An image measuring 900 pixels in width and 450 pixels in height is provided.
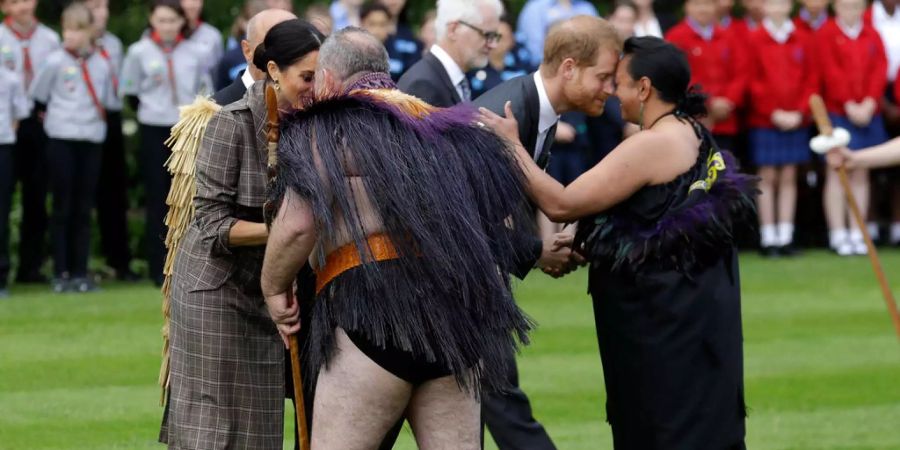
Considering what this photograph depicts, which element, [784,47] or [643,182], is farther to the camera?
[784,47]

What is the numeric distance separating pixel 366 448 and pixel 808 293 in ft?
29.2

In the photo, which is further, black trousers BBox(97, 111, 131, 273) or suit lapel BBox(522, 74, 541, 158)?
black trousers BBox(97, 111, 131, 273)

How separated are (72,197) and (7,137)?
0.80 metres

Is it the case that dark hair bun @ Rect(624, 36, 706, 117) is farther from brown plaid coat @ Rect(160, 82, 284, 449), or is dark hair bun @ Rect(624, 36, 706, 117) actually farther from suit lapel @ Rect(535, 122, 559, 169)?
brown plaid coat @ Rect(160, 82, 284, 449)

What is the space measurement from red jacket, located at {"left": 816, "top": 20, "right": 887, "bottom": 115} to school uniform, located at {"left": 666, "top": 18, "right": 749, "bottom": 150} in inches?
32.2

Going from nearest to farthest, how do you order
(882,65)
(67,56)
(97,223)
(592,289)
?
1. (592,289)
2. (67,56)
3. (97,223)
4. (882,65)

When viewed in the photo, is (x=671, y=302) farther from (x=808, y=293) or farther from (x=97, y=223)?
(x=97, y=223)

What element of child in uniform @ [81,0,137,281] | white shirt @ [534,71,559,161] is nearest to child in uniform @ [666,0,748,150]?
child in uniform @ [81,0,137,281]

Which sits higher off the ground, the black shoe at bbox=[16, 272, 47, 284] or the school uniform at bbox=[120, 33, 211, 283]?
the school uniform at bbox=[120, 33, 211, 283]

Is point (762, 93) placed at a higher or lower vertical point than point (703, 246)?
lower

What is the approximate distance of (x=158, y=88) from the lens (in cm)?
1402

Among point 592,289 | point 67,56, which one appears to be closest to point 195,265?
point 592,289

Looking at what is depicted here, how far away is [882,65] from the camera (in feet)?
53.9

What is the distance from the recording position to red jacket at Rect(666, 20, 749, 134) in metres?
16.2
